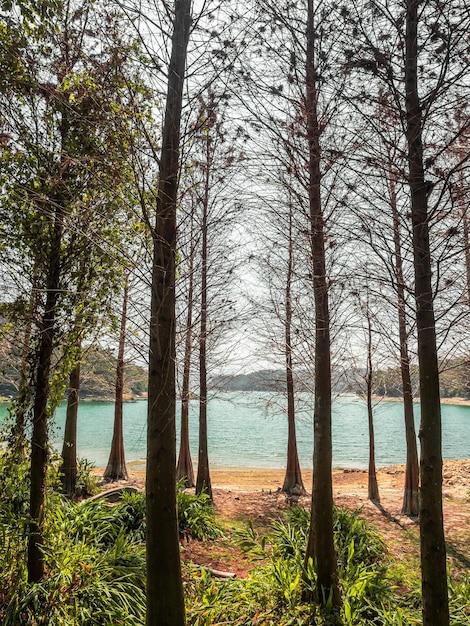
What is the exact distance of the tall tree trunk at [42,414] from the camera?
11.0ft

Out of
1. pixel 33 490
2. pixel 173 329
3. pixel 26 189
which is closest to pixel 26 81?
pixel 26 189

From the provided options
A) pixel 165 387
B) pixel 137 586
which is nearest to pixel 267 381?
pixel 137 586

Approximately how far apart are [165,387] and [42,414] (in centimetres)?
155

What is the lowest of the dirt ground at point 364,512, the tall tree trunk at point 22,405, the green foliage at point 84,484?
the dirt ground at point 364,512

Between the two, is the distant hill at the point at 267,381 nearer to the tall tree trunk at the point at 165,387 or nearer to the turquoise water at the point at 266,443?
the turquoise water at the point at 266,443

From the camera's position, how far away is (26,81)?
3.23 metres

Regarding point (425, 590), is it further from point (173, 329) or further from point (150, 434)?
point (173, 329)

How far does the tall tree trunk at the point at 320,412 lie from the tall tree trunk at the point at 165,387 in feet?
4.61

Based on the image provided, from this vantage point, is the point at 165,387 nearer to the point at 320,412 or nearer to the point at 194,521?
the point at 320,412

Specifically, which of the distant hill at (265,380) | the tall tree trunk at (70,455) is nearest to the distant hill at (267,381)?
the distant hill at (265,380)

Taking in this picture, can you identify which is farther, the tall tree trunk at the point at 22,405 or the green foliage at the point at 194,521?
the green foliage at the point at 194,521

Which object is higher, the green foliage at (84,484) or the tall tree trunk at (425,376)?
the tall tree trunk at (425,376)

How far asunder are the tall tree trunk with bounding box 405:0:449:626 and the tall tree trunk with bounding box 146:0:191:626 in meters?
1.56

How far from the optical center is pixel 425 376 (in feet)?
8.38
